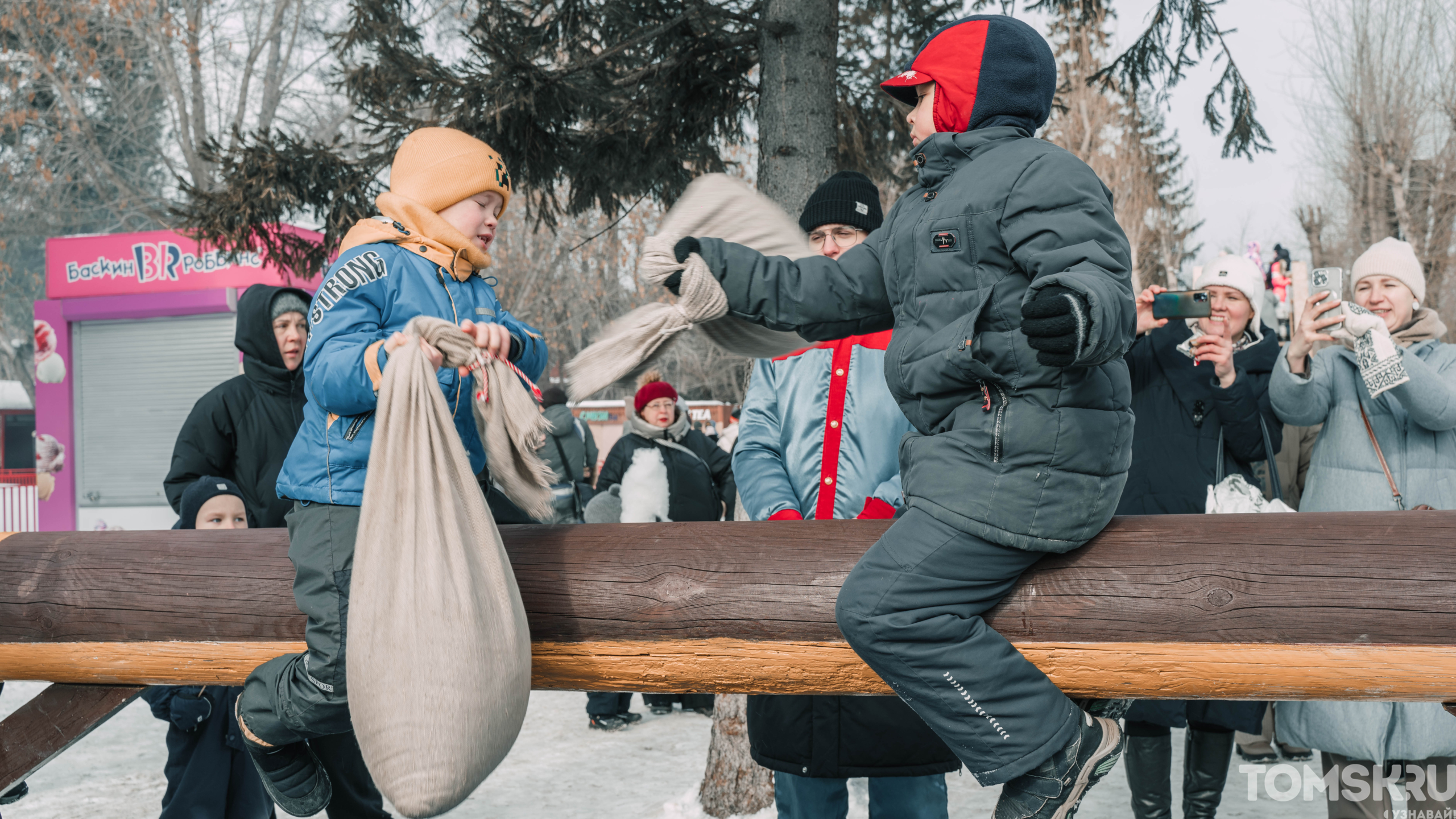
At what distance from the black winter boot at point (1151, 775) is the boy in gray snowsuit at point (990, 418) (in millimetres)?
1996

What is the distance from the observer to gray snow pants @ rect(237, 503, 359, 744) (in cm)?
226

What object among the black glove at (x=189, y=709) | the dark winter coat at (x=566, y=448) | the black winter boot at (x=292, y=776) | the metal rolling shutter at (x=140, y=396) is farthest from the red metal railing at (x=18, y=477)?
the black winter boot at (x=292, y=776)

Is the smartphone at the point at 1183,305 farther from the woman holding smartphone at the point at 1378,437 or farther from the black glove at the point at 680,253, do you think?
the black glove at the point at 680,253

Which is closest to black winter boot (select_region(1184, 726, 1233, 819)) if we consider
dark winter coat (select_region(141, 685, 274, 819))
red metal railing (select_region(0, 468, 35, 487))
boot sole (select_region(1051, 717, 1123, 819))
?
boot sole (select_region(1051, 717, 1123, 819))

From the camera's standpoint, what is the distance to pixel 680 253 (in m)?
2.15

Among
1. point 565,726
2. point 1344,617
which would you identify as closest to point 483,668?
point 1344,617

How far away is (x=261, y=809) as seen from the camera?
12.2 ft

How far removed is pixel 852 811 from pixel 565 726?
2.30 metres

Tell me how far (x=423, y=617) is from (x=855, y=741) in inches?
51.8

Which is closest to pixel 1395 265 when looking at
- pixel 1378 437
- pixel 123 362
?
pixel 1378 437

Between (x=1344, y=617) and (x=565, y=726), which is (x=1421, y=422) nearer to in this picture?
(x=1344, y=617)

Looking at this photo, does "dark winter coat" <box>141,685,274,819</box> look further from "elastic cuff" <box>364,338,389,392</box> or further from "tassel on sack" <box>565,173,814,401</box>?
"tassel on sack" <box>565,173,814,401</box>

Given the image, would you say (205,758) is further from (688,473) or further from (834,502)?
(688,473)

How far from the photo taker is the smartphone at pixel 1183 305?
352cm
